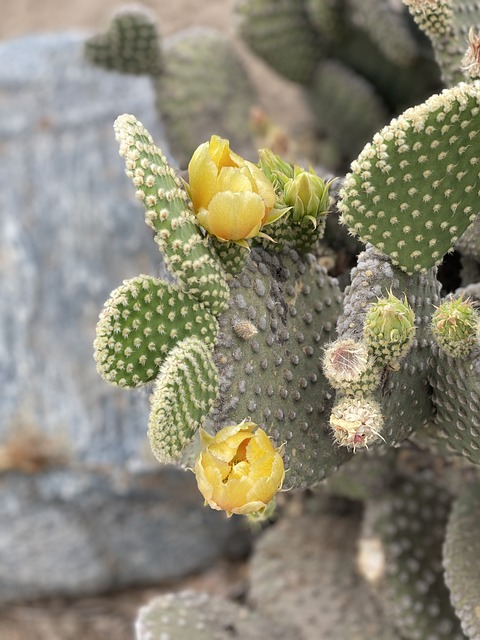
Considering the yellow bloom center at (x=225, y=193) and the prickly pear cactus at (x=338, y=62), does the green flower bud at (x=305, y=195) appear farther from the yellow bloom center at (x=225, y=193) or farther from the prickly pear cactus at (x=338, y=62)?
the prickly pear cactus at (x=338, y=62)

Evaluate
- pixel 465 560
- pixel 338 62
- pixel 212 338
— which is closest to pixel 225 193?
pixel 212 338

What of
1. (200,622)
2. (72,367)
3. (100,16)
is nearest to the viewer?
(200,622)

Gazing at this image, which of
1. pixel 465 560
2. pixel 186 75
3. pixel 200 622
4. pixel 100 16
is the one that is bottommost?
pixel 200 622

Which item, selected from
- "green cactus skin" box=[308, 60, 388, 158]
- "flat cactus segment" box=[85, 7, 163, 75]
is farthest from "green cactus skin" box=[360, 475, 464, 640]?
"flat cactus segment" box=[85, 7, 163, 75]

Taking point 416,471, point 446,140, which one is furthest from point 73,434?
point 446,140

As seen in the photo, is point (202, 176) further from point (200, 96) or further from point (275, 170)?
point (200, 96)

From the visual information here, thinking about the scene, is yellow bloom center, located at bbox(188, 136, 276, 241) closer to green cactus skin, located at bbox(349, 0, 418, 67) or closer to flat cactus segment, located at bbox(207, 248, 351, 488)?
flat cactus segment, located at bbox(207, 248, 351, 488)
